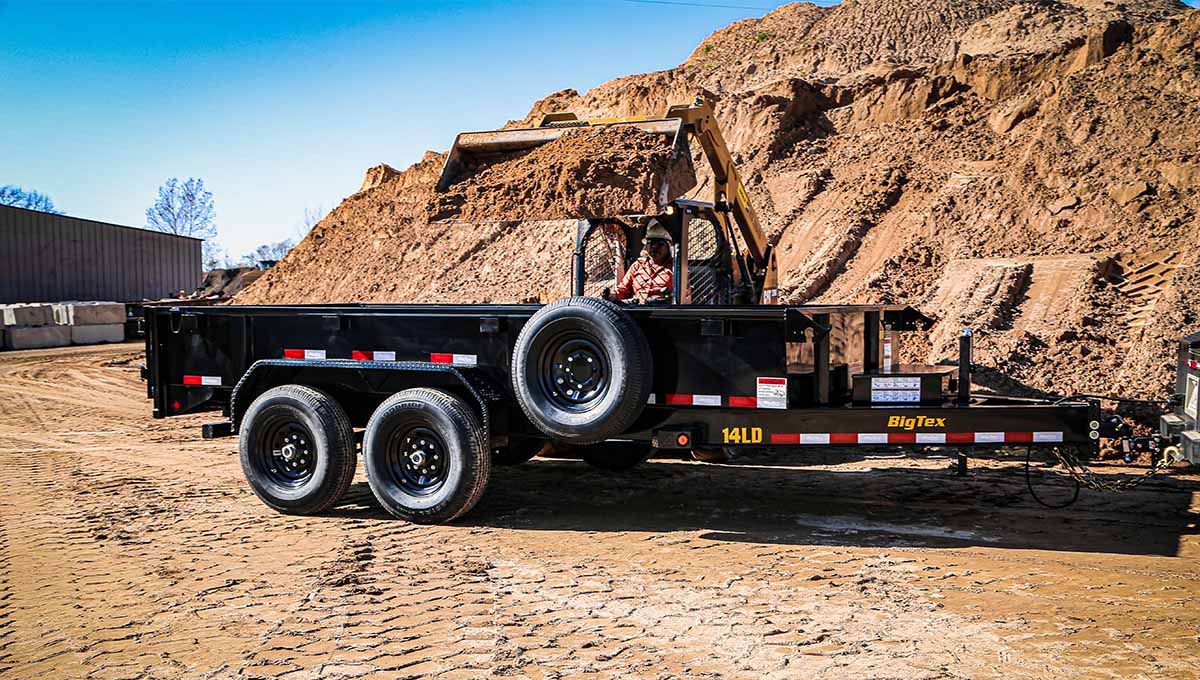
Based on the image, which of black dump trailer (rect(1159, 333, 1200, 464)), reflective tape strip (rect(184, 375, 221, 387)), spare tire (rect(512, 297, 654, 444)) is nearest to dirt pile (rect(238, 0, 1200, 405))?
reflective tape strip (rect(184, 375, 221, 387))

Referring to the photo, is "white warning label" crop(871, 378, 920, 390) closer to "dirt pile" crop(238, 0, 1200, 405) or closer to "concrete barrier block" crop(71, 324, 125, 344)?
"dirt pile" crop(238, 0, 1200, 405)

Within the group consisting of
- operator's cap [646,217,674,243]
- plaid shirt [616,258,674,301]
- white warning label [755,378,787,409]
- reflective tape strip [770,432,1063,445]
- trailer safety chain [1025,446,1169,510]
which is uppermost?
operator's cap [646,217,674,243]

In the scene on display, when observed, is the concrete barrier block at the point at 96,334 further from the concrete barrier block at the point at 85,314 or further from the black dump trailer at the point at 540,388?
the black dump trailer at the point at 540,388

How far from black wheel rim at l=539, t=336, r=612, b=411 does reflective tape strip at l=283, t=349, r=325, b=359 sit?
209 cm

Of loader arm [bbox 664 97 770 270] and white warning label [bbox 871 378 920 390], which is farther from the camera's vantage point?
loader arm [bbox 664 97 770 270]

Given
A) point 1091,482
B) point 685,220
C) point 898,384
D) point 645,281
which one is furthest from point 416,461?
point 1091,482

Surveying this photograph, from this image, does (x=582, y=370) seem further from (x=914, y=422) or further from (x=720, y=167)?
(x=720, y=167)

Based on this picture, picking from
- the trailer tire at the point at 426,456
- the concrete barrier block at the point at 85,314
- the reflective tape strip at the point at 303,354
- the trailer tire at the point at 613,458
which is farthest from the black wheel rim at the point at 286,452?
the concrete barrier block at the point at 85,314

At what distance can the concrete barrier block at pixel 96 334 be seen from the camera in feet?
95.3

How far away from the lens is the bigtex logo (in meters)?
6.36

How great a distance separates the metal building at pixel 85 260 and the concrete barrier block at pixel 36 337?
910 centimetres

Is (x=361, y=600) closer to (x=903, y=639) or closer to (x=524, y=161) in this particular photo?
(x=903, y=639)

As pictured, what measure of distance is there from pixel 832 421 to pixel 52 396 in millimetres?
15185

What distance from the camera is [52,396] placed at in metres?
16.8
